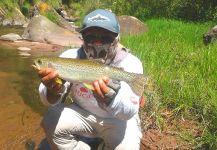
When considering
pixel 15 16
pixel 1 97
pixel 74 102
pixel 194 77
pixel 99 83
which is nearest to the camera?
pixel 99 83

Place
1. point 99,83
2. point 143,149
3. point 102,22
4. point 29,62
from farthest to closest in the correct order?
1. point 29,62
2. point 143,149
3. point 102,22
4. point 99,83

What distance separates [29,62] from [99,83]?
25.1 feet

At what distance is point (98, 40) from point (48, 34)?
12.6m

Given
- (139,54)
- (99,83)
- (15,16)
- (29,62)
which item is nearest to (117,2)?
(15,16)

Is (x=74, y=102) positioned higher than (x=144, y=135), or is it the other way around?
(x=74, y=102)

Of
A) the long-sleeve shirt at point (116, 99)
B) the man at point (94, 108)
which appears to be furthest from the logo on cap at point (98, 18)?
the long-sleeve shirt at point (116, 99)

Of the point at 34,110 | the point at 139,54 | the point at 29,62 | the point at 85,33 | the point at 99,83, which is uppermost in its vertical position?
the point at 85,33

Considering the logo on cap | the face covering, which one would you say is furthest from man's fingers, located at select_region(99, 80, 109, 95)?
the logo on cap

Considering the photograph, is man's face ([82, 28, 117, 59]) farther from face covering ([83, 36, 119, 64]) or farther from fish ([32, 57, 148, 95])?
fish ([32, 57, 148, 95])

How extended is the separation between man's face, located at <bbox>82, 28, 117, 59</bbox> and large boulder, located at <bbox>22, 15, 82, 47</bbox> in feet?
36.6

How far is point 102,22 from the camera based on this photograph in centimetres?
411

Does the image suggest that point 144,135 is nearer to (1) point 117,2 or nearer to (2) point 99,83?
(2) point 99,83

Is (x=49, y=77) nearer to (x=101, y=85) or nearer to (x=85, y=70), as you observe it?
(x=85, y=70)

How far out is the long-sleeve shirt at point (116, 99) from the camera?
3.90 m
